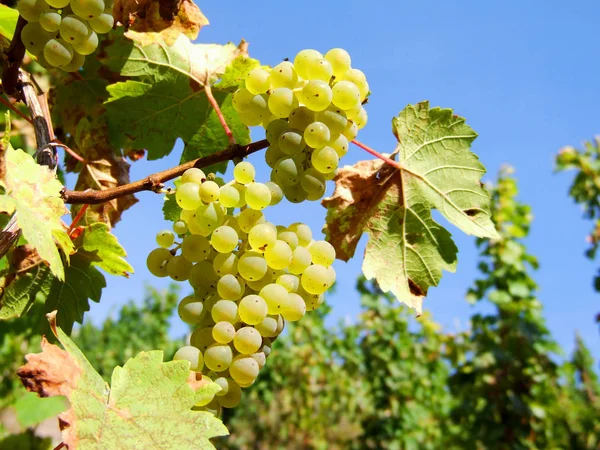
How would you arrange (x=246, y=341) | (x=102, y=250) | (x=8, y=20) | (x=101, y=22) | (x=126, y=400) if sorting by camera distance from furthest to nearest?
(x=8, y=20) < (x=102, y=250) < (x=101, y=22) < (x=246, y=341) < (x=126, y=400)

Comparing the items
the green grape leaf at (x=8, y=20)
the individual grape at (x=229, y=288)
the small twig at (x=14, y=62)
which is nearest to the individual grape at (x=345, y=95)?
the individual grape at (x=229, y=288)

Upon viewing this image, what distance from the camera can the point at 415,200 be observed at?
1483mm

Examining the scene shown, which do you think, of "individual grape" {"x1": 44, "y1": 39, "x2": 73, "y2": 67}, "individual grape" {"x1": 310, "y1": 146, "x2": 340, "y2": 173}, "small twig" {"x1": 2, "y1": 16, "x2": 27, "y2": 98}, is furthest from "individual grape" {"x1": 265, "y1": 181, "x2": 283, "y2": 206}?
"small twig" {"x1": 2, "y1": 16, "x2": 27, "y2": 98}

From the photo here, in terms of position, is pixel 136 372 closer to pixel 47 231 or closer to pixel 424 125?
pixel 47 231

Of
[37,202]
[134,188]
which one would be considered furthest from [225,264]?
[37,202]

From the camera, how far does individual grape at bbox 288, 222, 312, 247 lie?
45.3 inches

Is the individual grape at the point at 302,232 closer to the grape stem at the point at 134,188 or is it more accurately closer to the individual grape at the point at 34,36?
the grape stem at the point at 134,188

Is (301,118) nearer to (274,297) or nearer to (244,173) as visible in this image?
(244,173)

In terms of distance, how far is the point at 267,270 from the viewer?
108cm

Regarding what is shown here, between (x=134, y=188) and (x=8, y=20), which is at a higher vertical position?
(x=8, y=20)

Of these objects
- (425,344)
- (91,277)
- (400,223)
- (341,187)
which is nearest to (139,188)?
(91,277)

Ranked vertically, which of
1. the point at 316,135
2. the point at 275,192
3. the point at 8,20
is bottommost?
the point at 275,192

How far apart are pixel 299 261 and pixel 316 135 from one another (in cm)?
26

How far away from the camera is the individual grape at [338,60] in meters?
1.22
